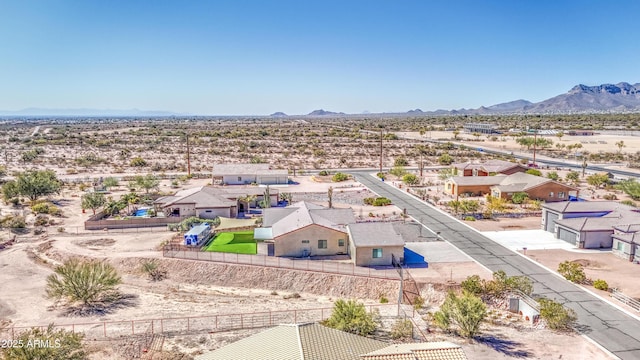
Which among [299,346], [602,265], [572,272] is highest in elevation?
[299,346]

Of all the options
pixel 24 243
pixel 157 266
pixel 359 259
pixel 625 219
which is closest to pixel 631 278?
pixel 625 219

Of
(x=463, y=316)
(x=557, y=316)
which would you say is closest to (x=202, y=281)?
(x=463, y=316)

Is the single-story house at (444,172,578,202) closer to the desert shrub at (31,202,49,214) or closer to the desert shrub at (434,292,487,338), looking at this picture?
the desert shrub at (434,292,487,338)

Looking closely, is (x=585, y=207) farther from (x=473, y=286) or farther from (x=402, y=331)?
(x=402, y=331)

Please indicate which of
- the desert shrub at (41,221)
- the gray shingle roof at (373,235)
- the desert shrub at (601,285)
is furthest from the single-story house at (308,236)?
the desert shrub at (41,221)

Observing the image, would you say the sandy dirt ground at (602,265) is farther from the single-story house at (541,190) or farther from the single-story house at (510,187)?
the single-story house at (510,187)

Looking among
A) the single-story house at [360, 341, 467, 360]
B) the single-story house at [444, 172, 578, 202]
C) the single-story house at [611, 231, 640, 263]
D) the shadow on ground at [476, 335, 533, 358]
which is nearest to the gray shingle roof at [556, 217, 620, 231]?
the single-story house at [611, 231, 640, 263]
